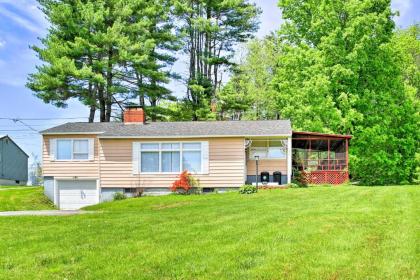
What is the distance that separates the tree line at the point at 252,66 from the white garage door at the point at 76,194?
835cm

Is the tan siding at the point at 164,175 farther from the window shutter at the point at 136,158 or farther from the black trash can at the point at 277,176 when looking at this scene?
the black trash can at the point at 277,176

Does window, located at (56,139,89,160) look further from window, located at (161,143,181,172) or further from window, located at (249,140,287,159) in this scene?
window, located at (249,140,287,159)

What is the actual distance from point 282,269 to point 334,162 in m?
20.2

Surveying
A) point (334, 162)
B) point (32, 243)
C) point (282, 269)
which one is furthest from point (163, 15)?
point (282, 269)

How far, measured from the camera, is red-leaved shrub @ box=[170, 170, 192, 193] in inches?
908

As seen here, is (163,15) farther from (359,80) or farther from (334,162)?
(334,162)

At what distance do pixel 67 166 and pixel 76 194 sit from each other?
5.11 ft

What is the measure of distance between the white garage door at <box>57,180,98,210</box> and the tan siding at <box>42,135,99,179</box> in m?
0.48

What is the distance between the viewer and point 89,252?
740 centimetres

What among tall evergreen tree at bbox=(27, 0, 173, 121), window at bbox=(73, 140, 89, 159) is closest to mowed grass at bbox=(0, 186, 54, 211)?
window at bbox=(73, 140, 89, 159)

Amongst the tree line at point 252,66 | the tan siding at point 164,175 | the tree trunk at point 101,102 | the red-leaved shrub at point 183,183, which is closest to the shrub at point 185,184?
the red-leaved shrub at point 183,183

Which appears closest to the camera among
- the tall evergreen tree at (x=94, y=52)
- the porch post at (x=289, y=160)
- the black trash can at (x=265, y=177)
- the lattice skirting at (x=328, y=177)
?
the porch post at (x=289, y=160)

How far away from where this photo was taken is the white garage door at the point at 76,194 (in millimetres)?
24984

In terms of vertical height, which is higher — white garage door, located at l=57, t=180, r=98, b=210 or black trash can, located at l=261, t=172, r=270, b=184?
black trash can, located at l=261, t=172, r=270, b=184
